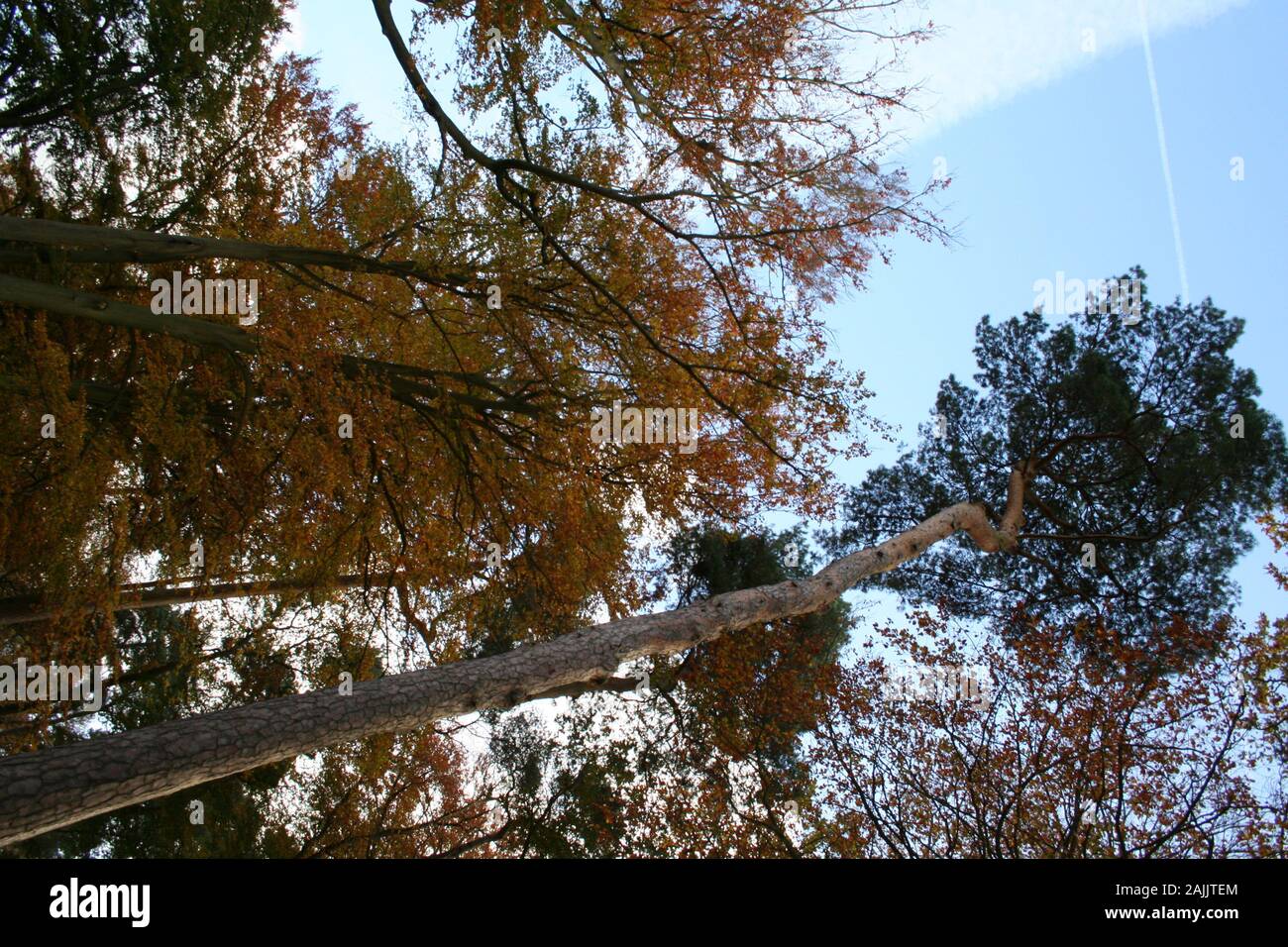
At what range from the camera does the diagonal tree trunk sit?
→ 173 inches

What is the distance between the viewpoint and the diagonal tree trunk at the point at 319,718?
4.40m

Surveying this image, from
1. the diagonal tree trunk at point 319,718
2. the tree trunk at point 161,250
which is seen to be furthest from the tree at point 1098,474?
the tree trunk at point 161,250

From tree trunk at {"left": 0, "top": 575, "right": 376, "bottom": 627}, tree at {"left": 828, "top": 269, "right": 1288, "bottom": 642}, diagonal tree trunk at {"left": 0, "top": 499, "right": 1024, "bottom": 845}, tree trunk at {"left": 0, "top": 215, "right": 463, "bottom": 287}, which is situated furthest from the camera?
tree at {"left": 828, "top": 269, "right": 1288, "bottom": 642}

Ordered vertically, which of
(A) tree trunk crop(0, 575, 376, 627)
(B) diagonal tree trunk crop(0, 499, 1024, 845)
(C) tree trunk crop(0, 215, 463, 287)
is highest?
(C) tree trunk crop(0, 215, 463, 287)

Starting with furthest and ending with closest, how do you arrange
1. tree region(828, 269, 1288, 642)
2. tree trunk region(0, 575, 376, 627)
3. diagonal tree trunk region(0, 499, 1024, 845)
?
1. tree region(828, 269, 1288, 642)
2. tree trunk region(0, 575, 376, 627)
3. diagonal tree trunk region(0, 499, 1024, 845)

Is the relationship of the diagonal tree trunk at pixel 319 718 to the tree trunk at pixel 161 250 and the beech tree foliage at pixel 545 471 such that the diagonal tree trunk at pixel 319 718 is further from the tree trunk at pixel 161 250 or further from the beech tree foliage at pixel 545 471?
the tree trunk at pixel 161 250

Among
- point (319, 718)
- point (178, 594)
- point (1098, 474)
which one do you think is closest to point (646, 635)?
point (319, 718)

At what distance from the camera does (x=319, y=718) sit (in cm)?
533

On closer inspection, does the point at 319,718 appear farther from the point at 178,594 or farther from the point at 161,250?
the point at 178,594

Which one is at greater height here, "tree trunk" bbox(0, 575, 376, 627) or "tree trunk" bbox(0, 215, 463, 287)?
"tree trunk" bbox(0, 215, 463, 287)

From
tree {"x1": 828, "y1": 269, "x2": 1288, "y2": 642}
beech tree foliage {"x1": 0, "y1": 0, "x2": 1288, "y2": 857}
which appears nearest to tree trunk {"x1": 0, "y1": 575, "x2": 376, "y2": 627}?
beech tree foliage {"x1": 0, "y1": 0, "x2": 1288, "y2": 857}

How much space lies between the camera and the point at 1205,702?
28.3 feet

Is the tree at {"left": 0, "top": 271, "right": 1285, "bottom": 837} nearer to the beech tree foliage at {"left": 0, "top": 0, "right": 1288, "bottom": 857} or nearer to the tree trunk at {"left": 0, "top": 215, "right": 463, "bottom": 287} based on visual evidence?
the beech tree foliage at {"left": 0, "top": 0, "right": 1288, "bottom": 857}
